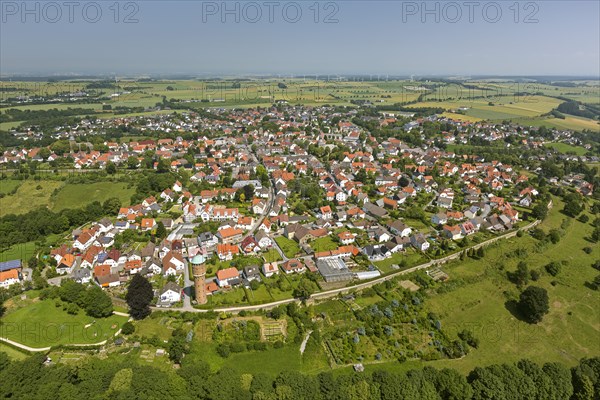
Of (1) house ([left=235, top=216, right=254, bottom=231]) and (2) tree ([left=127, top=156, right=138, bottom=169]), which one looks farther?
(2) tree ([left=127, top=156, right=138, bottom=169])

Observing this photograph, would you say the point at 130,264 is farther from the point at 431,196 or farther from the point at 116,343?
the point at 431,196

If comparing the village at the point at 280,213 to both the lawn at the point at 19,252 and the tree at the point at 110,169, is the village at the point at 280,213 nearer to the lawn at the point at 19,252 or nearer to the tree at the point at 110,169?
→ the lawn at the point at 19,252

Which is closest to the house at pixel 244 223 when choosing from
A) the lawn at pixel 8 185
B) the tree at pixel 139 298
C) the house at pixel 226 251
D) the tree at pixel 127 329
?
the house at pixel 226 251

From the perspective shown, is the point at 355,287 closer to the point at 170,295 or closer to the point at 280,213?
the point at 170,295

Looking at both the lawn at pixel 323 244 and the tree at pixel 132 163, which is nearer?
the lawn at pixel 323 244

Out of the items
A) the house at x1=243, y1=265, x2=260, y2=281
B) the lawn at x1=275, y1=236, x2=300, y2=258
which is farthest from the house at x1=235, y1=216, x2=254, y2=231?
the house at x1=243, y1=265, x2=260, y2=281

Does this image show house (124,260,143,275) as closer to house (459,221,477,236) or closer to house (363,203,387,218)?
house (363,203,387,218)
